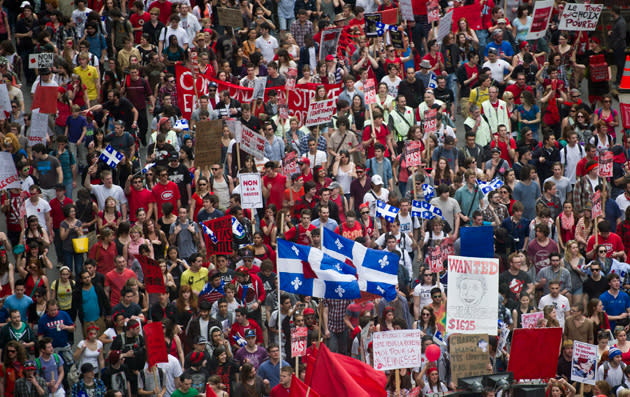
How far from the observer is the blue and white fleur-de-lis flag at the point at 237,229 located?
1952 cm

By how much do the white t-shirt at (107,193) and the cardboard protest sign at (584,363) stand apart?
7.12m

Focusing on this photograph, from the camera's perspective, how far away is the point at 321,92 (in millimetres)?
23141

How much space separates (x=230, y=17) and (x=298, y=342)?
11.2 m

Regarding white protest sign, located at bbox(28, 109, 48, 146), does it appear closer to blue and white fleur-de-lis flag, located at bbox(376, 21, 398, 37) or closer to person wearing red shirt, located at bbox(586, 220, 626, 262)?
blue and white fleur-de-lis flag, located at bbox(376, 21, 398, 37)

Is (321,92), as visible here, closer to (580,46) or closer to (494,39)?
(494,39)

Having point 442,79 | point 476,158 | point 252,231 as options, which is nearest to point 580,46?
point 442,79

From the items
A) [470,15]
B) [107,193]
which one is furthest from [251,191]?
[470,15]

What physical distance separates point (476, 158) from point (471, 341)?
6.05m

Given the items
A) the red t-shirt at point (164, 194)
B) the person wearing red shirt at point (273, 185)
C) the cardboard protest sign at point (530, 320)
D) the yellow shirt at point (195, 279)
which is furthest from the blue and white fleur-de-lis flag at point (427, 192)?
the yellow shirt at point (195, 279)

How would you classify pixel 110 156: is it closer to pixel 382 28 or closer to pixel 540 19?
pixel 382 28

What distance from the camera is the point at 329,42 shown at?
85.1 ft

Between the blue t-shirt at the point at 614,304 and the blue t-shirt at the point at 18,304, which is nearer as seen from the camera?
the blue t-shirt at the point at 18,304

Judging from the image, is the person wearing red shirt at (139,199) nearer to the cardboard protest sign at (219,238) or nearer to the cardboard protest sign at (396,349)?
the cardboard protest sign at (219,238)

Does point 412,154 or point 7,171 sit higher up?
point 7,171
